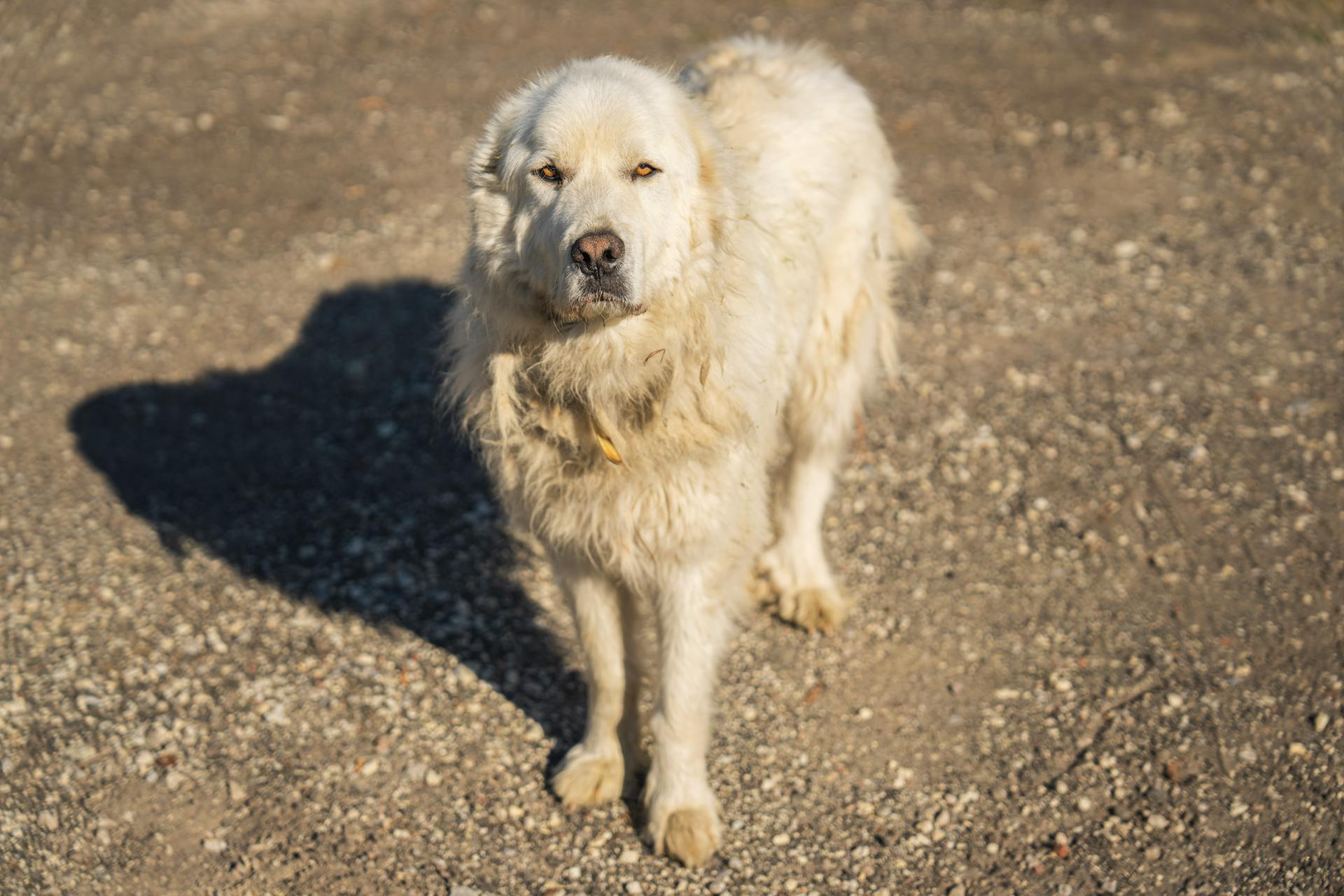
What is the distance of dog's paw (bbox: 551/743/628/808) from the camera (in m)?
4.18

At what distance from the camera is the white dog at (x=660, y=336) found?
324 cm

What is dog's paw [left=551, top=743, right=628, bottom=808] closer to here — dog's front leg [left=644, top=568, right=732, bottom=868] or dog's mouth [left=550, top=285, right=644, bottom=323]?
dog's front leg [left=644, top=568, right=732, bottom=868]

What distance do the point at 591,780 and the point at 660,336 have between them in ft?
5.67

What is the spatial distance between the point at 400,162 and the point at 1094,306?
502 cm

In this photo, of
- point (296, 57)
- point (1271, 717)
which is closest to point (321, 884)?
point (1271, 717)

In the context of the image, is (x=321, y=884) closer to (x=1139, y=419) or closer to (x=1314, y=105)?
(x=1139, y=419)

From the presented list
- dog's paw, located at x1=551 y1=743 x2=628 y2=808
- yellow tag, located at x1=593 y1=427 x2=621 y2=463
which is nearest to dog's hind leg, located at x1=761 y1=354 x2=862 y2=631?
dog's paw, located at x1=551 y1=743 x2=628 y2=808

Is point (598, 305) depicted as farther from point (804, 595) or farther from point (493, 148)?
point (804, 595)

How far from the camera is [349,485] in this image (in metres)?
5.77

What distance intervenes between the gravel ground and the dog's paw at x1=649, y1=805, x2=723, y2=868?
0.26 feet

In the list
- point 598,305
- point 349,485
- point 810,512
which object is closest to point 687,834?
point 810,512

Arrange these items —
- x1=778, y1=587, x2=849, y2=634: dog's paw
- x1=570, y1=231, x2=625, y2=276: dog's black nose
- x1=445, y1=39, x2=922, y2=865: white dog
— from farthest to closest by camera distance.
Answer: x1=778, y1=587, x2=849, y2=634: dog's paw, x1=445, y1=39, x2=922, y2=865: white dog, x1=570, y1=231, x2=625, y2=276: dog's black nose

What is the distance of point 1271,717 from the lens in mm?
4430

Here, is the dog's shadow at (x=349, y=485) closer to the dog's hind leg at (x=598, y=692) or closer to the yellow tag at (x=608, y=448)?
the dog's hind leg at (x=598, y=692)
